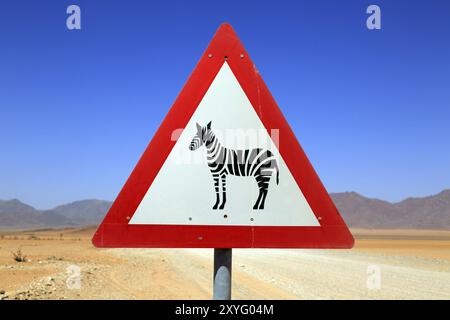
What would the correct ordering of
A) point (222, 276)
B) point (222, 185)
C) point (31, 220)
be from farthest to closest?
1. point (31, 220)
2. point (222, 185)
3. point (222, 276)

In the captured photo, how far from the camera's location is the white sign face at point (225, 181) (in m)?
2.60

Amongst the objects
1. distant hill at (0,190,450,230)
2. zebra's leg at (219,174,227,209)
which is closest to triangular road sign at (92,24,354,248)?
zebra's leg at (219,174,227,209)

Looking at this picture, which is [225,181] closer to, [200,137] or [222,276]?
[200,137]

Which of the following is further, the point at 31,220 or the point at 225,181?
the point at 31,220

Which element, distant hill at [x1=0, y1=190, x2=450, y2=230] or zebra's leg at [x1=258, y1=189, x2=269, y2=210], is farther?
distant hill at [x1=0, y1=190, x2=450, y2=230]

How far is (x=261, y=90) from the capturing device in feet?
9.24

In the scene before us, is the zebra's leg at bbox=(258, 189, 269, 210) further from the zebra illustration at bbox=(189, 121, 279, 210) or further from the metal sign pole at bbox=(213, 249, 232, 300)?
the metal sign pole at bbox=(213, 249, 232, 300)

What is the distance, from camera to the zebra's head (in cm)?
265

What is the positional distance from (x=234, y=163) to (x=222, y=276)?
26.3 inches

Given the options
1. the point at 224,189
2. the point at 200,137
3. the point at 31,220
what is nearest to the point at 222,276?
the point at 224,189

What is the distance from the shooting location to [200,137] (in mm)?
2666
